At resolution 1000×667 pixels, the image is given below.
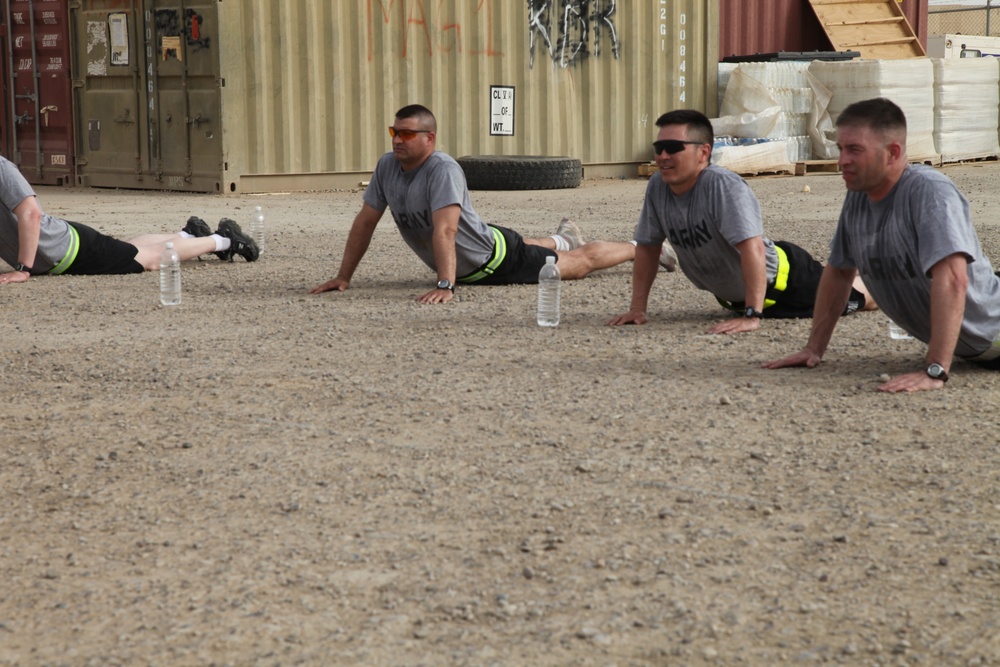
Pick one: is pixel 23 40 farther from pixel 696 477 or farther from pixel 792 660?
pixel 792 660

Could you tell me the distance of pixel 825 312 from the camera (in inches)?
236

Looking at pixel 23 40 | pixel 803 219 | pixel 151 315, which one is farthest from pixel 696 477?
pixel 23 40

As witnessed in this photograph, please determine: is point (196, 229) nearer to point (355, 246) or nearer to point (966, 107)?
point (355, 246)

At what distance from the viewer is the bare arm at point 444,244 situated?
8.17m

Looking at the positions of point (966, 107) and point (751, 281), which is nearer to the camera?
point (751, 281)

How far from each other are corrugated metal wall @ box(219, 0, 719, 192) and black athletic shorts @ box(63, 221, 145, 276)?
668cm

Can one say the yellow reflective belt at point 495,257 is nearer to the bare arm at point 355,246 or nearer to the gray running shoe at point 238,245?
the bare arm at point 355,246

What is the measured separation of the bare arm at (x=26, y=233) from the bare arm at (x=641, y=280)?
3.97m

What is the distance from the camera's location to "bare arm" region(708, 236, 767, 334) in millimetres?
6895

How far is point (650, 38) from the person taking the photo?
19.6m

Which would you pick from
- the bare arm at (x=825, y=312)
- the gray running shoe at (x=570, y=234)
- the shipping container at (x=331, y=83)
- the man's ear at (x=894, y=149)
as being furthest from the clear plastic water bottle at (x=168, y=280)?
the shipping container at (x=331, y=83)

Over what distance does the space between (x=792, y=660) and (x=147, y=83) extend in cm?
1518

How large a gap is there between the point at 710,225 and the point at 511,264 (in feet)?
7.44

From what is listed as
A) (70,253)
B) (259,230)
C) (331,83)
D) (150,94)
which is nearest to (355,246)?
(70,253)
